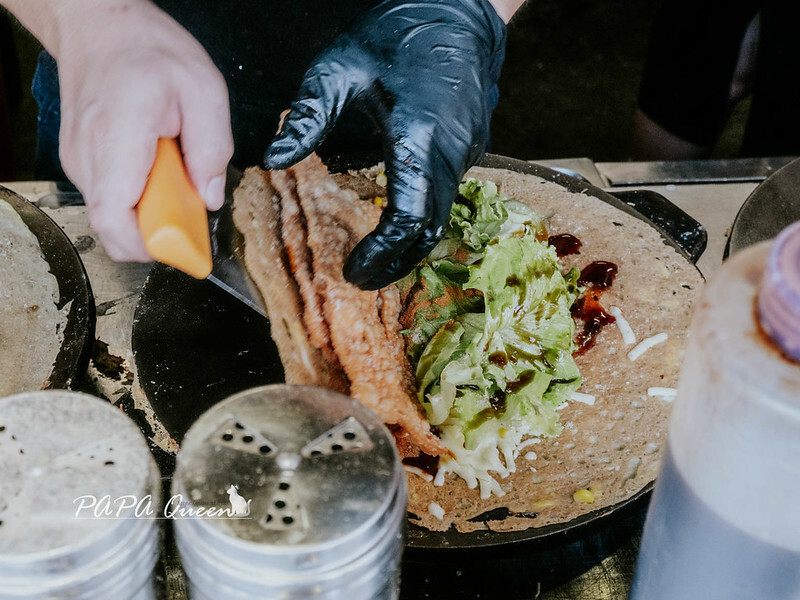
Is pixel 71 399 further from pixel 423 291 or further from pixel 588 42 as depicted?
pixel 588 42

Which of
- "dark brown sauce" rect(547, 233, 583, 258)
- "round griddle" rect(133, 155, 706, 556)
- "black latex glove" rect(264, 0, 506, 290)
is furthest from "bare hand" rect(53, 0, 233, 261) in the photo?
"dark brown sauce" rect(547, 233, 583, 258)

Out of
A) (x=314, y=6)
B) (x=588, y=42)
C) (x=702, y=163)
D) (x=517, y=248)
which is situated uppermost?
(x=314, y=6)

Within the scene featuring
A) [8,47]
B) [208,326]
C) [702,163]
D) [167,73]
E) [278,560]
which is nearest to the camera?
[278,560]

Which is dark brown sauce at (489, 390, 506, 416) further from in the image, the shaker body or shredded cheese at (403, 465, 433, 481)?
the shaker body

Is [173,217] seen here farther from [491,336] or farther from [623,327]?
[623,327]

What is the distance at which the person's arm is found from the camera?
115 centimetres

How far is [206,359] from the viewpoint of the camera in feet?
4.80

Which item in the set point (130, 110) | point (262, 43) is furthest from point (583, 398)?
point (262, 43)

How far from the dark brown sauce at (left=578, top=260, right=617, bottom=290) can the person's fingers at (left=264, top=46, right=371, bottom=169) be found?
2.45 ft

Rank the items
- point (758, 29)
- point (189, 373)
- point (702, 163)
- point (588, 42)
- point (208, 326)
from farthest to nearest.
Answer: point (588, 42)
point (758, 29)
point (702, 163)
point (208, 326)
point (189, 373)

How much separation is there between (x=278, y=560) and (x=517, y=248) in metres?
1.17

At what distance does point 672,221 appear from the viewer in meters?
1.92

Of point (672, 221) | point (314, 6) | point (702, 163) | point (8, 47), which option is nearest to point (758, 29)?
point (702, 163)

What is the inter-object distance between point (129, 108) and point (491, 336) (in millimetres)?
815
